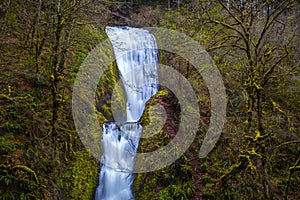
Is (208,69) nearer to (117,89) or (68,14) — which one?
(117,89)

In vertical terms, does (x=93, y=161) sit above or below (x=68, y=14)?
below

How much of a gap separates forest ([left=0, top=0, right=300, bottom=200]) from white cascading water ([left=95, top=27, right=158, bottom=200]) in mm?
448

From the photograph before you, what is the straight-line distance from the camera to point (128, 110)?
1276 centimetres

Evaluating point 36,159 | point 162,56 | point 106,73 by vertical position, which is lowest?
point 36,159

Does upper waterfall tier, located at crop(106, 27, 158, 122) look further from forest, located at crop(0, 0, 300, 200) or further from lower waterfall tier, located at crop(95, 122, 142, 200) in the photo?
lower waterfall tier, located at crop(95, 122, 142, 200)

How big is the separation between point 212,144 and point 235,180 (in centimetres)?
165

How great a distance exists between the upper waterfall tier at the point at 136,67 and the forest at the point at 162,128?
7.15 feet

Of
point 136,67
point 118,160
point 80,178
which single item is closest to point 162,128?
point 118,160

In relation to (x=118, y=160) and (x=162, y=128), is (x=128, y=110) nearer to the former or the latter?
(x=162, y=128)

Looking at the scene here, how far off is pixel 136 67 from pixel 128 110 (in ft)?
10.6

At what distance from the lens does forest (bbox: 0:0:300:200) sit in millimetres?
6285

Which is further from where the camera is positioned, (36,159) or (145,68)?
(145,68)

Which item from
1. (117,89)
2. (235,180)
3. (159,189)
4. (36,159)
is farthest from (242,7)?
(117,89)

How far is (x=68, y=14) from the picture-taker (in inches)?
255
